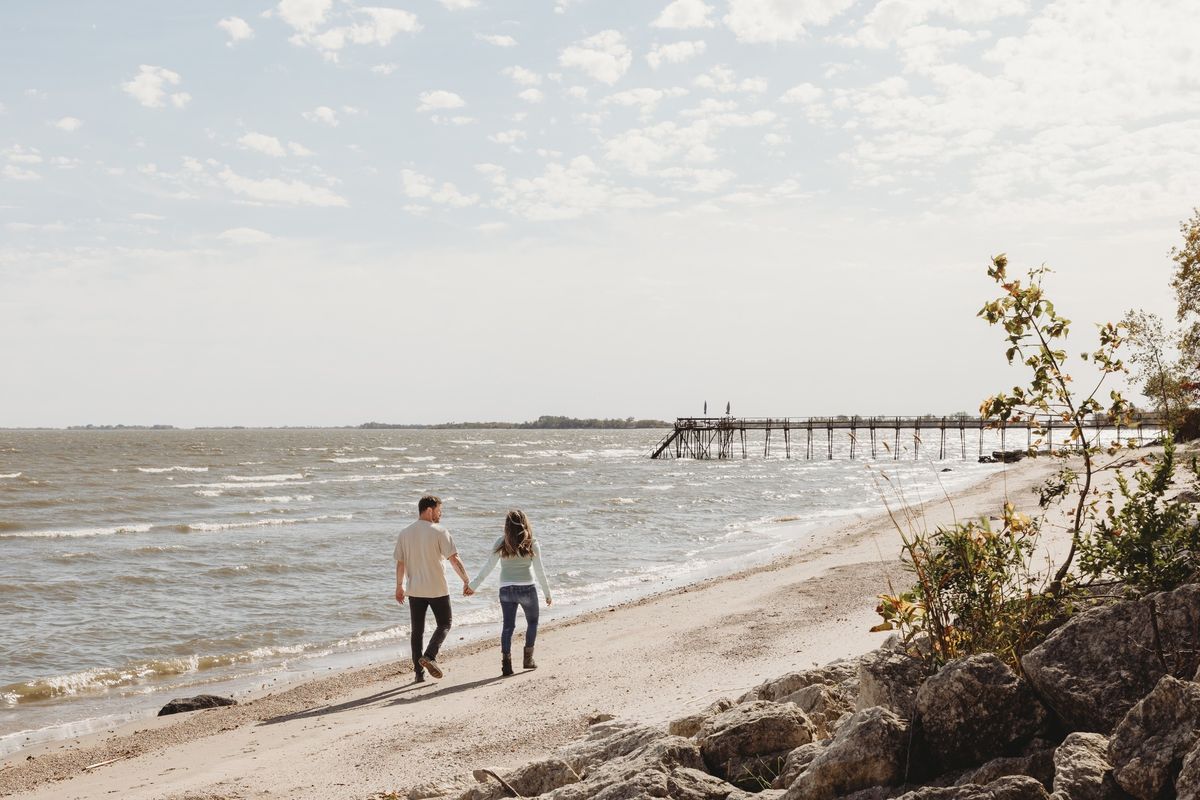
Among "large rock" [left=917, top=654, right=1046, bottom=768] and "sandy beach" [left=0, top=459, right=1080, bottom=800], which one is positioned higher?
"large rock" [left=917, top=654, right=1046, bottom=768]

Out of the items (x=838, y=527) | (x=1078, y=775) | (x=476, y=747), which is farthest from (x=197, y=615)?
(x=838, y=527)

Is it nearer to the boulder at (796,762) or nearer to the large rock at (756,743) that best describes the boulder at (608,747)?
the large rock at (756,743)

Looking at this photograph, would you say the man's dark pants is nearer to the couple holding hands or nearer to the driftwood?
the couple holding hands

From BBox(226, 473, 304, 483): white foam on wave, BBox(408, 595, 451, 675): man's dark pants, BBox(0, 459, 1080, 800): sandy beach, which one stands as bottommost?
BBox(226, 473, 304, 483): white foam on wave

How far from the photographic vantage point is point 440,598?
960cm

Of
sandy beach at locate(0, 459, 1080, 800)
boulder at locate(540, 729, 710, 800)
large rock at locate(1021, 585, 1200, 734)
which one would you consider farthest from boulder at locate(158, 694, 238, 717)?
large rock at locate(1021, 585, 1200, 734)

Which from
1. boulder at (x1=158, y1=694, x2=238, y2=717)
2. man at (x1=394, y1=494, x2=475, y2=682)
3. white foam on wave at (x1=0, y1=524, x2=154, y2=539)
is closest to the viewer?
man at (x1=394, y1=494, x2=475, y2=682)

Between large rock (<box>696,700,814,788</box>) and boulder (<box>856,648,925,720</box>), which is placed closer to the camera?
boulder (<box>856,648,925,720</box>)

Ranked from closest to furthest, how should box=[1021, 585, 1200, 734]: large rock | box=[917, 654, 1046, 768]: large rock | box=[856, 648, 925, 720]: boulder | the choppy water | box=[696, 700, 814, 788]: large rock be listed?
box=[1021, 585, 1200, 734]: large rock, box=[917, 654, 1046, 768]: large rock, box=[856, 648, 925, 720]: boulder, box=[696, 700, 814, 788]: large rock, the choppy water

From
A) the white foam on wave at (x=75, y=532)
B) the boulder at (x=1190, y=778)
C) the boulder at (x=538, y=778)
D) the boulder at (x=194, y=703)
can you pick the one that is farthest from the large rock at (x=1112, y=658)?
the white foam on wave at (x=75, y=532)

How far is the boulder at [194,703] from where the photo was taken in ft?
35.0

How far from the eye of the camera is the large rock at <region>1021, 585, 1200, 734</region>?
3.56 meters

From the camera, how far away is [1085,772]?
3.09 meters

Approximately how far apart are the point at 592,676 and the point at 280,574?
12.4 metres
